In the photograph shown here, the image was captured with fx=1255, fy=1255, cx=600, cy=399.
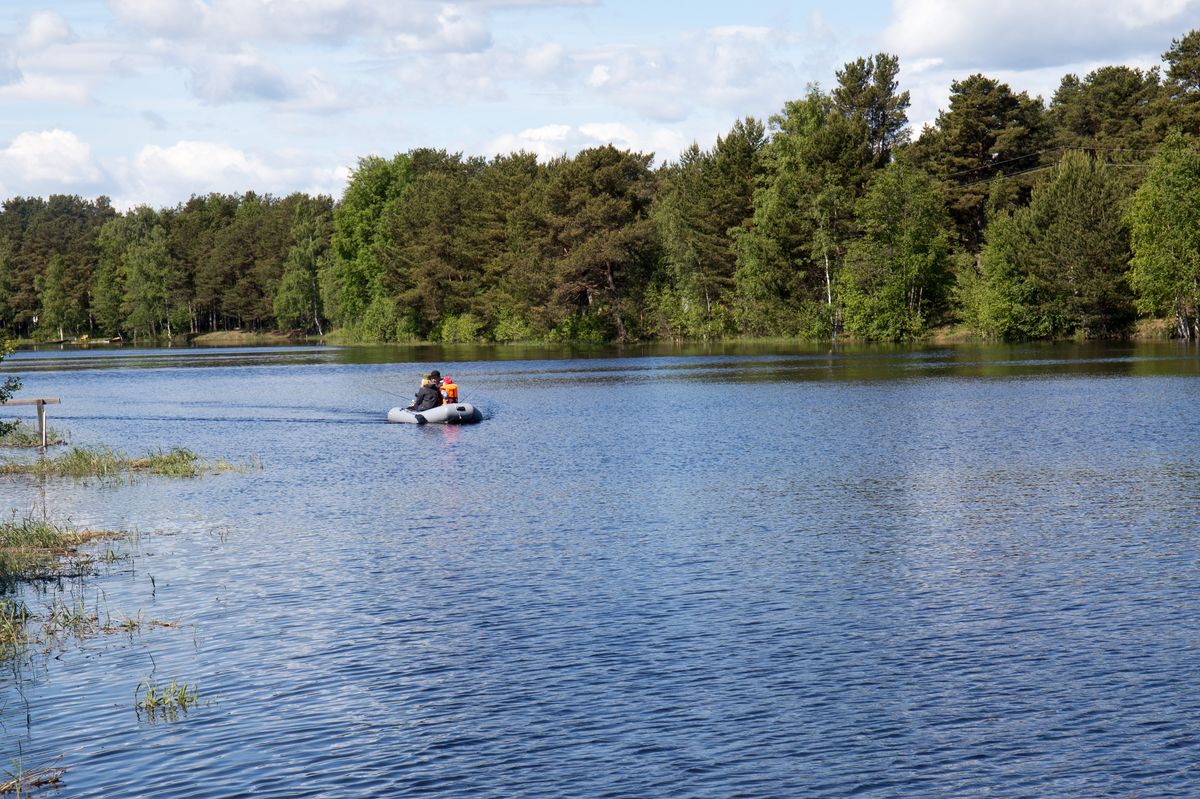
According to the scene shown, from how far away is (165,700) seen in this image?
14281mm

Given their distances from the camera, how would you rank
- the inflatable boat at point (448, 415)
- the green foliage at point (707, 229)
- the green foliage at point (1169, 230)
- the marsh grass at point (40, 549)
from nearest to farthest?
the marsh grass at point (40, 549)
the inflatable boat at point (448, 415)
the green foliage at point (1169, 230)
the green foliage at point (707, 229)

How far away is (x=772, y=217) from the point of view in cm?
10562

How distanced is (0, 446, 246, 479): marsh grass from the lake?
4.73 feet

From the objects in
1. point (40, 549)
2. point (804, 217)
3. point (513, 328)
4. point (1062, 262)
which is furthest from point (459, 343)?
point (40, 549)

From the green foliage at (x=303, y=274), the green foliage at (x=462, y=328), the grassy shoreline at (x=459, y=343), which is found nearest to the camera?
the grassy shoreline at (x=459, y=343)

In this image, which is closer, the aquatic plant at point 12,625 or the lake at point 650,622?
the lake at point 650,622

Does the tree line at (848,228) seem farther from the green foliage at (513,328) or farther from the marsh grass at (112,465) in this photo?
the marsh grass at (112,465)

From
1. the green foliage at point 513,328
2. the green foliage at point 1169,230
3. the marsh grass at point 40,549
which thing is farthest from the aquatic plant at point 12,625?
the green foliage at point 513,328

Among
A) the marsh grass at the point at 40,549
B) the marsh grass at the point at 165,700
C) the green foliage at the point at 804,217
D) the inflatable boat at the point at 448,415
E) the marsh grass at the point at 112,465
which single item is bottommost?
the marsh grass at the point at 165,700

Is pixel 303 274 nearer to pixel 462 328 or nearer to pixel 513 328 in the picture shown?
pixel 462 328

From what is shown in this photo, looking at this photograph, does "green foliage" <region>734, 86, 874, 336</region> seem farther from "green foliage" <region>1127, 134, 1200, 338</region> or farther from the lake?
the lake

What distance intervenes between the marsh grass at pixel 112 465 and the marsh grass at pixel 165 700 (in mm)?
20543

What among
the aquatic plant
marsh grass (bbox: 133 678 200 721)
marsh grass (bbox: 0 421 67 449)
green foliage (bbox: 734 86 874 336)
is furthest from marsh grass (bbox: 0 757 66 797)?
green foliage (bbox: 734 86 874 336)

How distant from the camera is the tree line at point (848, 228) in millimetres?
90938
